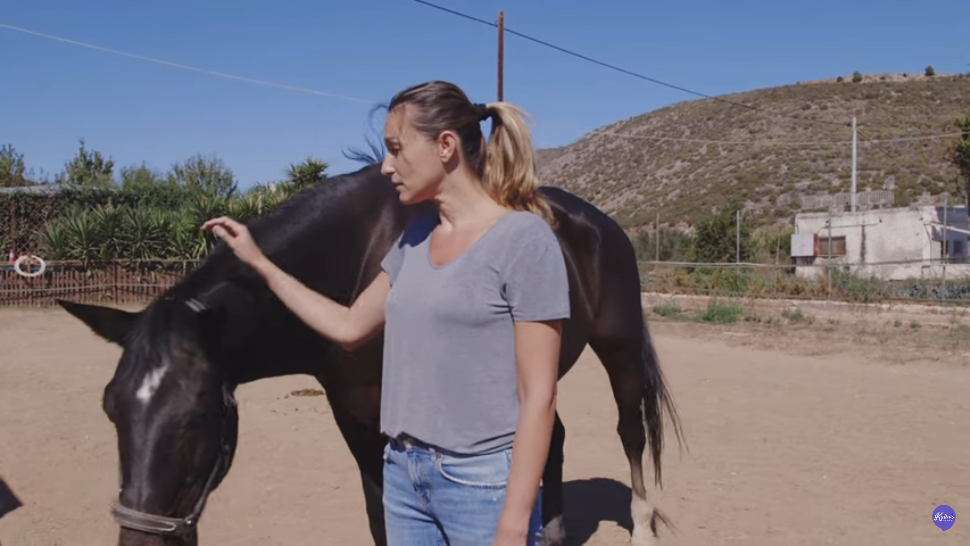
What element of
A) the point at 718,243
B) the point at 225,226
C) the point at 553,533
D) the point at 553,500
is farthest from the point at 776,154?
the point at 225,226

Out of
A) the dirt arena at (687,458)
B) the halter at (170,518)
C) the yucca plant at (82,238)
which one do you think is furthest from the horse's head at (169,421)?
the yucca plant at (82,238)

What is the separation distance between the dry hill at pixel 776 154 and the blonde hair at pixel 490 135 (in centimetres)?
2998

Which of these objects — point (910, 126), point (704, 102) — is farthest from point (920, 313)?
point (704, 102)

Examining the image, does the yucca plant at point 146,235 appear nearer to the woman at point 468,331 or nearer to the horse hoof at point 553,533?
the horse hoof at point 553,533

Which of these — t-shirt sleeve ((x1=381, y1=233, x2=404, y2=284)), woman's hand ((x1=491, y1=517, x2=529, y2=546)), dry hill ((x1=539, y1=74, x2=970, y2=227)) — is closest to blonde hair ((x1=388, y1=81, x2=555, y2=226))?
t-shirt sleeve ((x1=381, y1=233, x2=404, y2=284))

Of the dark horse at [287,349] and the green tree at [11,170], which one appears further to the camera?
the green tree at [11,170]

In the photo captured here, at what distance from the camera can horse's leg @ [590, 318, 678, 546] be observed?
434 cm

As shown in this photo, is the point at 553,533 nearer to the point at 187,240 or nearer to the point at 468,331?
the point at 468,331

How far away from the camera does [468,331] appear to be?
1.69m

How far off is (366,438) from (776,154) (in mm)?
44170

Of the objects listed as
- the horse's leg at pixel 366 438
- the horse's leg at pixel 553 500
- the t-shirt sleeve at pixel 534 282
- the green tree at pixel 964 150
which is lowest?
the horse's leg at pixel 553 500

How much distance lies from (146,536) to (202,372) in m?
0.41

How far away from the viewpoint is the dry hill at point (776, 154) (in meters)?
37.7

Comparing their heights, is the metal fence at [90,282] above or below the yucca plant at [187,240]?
below
